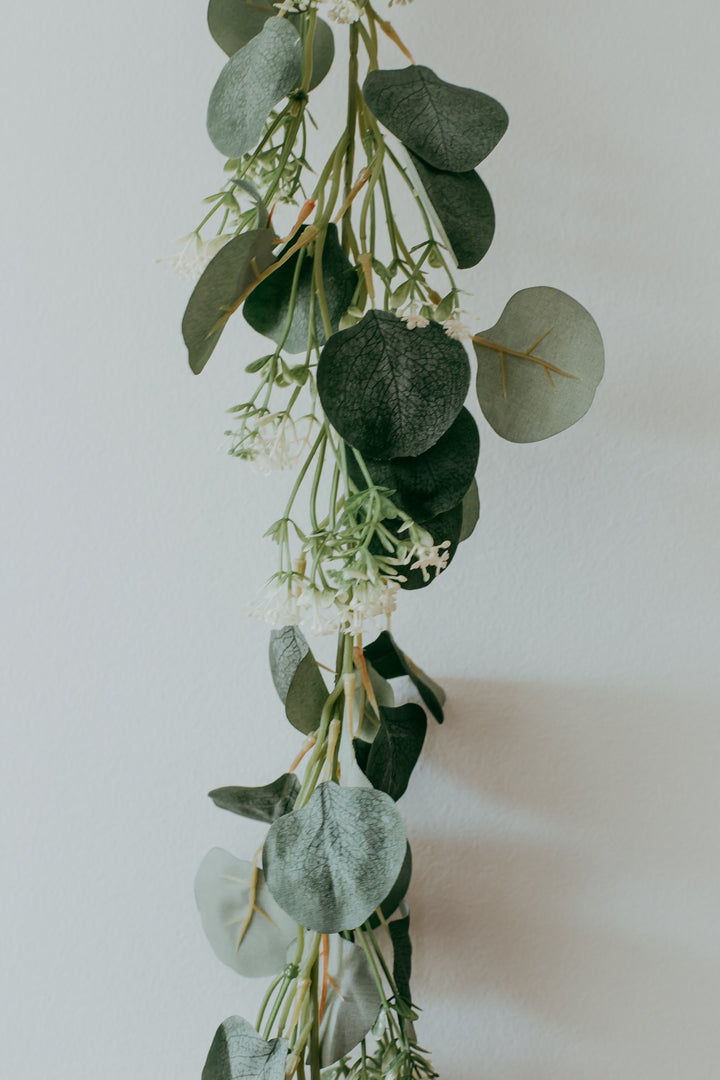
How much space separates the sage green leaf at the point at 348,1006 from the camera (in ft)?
2.19

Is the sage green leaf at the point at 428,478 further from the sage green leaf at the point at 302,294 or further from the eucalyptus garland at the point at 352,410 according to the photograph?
the sage green leaf at the point at 302,294

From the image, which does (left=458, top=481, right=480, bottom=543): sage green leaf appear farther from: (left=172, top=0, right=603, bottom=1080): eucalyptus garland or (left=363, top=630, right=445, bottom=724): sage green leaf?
(left=363, top=630, right=445, bottom=724): sage green leaf

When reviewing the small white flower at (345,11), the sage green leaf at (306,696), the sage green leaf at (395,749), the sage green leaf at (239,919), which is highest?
the small white flower at (345,11)

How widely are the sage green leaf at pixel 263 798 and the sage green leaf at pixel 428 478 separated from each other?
0.27m

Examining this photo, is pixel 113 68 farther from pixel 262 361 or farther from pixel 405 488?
pixel 405 488

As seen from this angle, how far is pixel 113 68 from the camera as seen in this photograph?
0.87 meters

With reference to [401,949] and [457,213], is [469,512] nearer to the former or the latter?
[457,213]

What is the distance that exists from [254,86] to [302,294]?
5.5 inches

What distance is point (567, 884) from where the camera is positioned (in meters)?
0.83

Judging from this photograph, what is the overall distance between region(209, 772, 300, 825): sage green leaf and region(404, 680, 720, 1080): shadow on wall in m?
0.16

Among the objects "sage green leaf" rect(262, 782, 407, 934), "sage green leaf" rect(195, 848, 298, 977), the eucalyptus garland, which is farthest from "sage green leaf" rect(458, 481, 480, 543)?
"sage green leaf" rect(195, 848, 298, 977)

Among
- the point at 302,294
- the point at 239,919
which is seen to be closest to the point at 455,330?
the point at 302,294

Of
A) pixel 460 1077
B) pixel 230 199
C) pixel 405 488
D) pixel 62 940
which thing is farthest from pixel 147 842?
pixel 230 199

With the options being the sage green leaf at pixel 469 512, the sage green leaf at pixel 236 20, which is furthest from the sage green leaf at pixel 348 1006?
the sage green leaf at pixel 236 20
